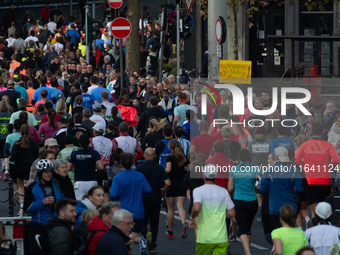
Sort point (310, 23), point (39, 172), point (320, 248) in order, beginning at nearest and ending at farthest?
point (320, 248) < point (39, 172) < point (310, 23)

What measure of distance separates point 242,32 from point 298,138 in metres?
21.6

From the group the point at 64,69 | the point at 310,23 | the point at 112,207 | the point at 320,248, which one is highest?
the point at 310,23

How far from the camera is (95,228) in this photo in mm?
6543

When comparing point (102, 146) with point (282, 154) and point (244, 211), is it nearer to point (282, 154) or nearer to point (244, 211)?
point (244, 211)

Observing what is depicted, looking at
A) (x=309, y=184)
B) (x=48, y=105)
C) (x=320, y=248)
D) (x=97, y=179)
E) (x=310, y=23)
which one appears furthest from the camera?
(x=310, y=23)

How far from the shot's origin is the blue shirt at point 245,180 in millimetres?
9422

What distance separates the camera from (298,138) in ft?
35.4

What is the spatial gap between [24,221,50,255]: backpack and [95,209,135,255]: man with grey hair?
0.93 metres

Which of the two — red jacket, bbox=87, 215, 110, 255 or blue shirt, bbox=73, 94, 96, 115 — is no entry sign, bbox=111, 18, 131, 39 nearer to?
blue shirt, bbox=73, 94, 96, 115

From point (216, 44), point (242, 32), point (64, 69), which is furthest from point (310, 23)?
point (216, 44)

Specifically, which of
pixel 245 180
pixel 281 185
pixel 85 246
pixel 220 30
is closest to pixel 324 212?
pixel 281 185

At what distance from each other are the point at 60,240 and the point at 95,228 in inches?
14.5

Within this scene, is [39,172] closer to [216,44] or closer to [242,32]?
[216,44]

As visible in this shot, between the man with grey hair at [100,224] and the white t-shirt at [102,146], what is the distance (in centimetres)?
468
